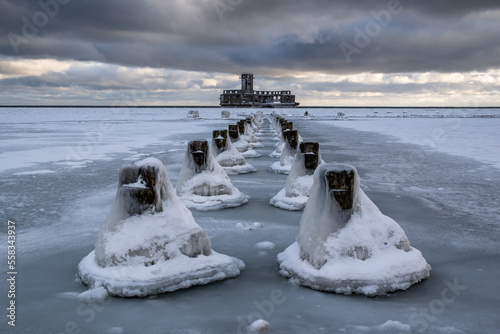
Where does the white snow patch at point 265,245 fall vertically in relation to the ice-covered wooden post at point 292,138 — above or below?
below

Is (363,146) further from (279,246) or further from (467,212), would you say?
(279,246)

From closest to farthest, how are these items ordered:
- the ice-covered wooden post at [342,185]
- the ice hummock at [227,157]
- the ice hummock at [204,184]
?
the ice-covered wooden post at [342,185] → the ice hummock at [204,184] → the ice hummock at [227,157]

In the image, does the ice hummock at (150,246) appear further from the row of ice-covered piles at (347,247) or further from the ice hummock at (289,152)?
the ice hummock at (289,152)

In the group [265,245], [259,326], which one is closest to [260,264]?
[265,245]

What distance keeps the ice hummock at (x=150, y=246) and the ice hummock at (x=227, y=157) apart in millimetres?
6827

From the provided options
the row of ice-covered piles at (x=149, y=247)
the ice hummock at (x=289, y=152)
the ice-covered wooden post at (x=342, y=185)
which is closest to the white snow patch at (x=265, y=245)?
the row of ice-covered piles at (x=149, y=247)

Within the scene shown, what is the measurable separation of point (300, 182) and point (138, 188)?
158 inches

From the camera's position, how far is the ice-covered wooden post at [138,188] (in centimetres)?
442

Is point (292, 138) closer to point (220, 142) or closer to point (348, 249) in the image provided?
point (220, 142)

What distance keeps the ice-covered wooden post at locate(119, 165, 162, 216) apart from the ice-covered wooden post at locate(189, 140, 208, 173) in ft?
11.6

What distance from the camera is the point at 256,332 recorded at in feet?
11.0

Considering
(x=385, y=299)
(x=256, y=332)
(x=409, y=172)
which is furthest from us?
(x=409, y=172)

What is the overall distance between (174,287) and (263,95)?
12541cm

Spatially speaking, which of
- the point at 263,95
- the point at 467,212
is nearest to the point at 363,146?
the point at 467,212
